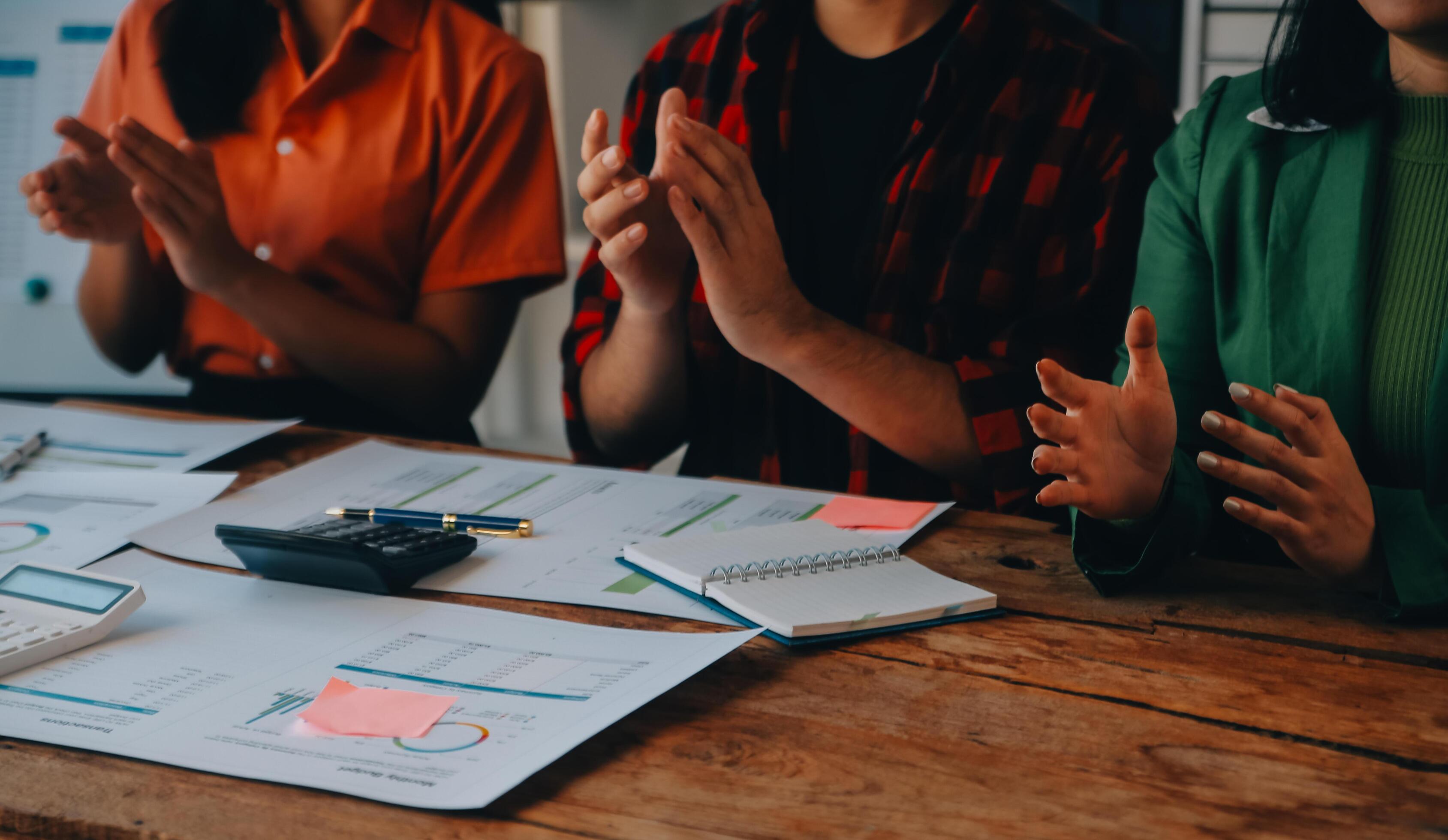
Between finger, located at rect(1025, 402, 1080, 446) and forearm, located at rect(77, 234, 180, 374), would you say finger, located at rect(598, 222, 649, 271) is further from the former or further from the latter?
forearm, located at rect(77, 234, 180, 374)

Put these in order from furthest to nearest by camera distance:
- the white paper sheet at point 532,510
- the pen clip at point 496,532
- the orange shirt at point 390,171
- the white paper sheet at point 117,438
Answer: the orange shirt at point 390,171
the white paper sheet at point 117,438
the pen clip at point 496,532
the white paper sheet at point 532,510

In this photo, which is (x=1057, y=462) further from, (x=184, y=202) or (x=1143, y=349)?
(x=184, y=202)

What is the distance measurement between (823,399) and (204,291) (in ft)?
2.39

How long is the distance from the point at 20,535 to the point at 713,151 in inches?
25.7

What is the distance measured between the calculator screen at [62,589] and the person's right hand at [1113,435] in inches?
24.2

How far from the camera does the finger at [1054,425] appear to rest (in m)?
0.80

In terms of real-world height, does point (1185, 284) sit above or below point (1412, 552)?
above

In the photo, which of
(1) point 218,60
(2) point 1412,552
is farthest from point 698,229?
(1) point 218,60

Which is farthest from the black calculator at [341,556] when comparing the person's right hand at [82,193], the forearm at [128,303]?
the forearm at [128,303]

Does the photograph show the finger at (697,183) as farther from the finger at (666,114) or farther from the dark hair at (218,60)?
the dark hair at (218,60)

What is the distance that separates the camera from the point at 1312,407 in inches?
32.3

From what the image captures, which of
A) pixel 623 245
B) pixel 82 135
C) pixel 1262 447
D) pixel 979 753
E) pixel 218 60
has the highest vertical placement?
pixel 218 60

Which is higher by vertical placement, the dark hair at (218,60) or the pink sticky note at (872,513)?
the dark hair at (218,60)

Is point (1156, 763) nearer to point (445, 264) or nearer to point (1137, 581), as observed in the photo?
point (1137, 581)
